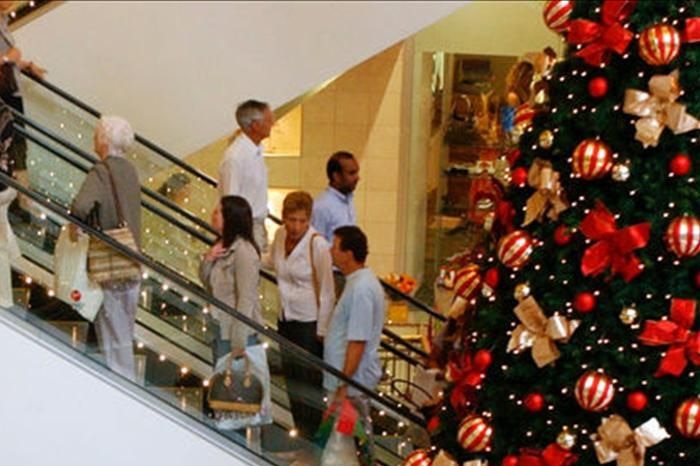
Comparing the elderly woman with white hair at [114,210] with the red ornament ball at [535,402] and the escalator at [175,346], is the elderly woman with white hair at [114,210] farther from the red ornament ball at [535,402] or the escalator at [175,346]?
the red ornament ball at [535,402]

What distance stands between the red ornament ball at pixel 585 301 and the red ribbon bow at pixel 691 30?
0.92 meters

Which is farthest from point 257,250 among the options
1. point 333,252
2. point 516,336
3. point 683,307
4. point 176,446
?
point 683,307

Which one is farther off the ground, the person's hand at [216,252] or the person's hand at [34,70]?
the person's hand at [34,70]

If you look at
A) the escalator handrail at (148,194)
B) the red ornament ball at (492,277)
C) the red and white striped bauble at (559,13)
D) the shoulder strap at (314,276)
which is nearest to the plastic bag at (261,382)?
the shoulder strap at (314,276)

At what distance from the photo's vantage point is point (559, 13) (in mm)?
4777

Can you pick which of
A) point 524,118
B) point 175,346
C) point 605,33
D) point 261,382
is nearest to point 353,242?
point 261,382

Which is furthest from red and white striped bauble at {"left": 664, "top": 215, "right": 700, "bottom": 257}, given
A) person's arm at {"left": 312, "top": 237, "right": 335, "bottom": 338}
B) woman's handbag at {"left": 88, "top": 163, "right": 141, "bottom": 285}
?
woman's handbag at {"left": 88, "top": 163, "right": 141, "bottom": 285}

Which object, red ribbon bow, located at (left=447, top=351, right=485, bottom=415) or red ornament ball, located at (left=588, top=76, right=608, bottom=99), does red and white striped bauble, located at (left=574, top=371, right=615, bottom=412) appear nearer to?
red ribbon bow, located at (left=447, top=351, right=485, bottom=415)

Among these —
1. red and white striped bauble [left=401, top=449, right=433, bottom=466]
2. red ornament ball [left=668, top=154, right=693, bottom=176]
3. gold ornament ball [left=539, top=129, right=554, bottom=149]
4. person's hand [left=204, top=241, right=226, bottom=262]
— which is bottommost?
red and white striped bauble [left=401, top=449, right=433, bottom=466]

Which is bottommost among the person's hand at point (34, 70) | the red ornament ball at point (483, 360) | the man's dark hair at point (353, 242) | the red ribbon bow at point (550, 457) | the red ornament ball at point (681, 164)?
the red ribbon bow at point (550, 457)

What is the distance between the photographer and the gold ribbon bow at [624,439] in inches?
185

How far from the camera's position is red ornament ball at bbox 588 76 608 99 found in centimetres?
467

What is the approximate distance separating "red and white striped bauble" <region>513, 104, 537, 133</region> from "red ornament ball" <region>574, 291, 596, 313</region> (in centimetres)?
64

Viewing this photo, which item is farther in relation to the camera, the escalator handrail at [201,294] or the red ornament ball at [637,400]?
the escalator handrail at [201,294]
